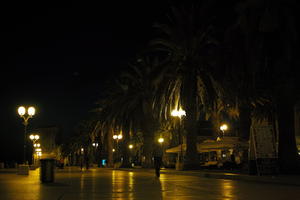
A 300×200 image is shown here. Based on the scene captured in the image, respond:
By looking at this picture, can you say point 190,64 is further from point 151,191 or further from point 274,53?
point 151,191

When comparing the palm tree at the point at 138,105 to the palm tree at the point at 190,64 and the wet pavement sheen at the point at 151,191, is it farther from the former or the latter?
the wet pavement sheen at the point at 151,191

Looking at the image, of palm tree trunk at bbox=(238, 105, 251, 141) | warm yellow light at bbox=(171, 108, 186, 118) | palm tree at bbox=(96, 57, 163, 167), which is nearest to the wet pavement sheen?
warm yellow light at bbox=(171, 108, 186, 118)

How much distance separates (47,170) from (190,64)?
13719 millimetres

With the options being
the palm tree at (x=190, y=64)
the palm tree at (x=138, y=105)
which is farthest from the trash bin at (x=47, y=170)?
the palm tree at (x=138, y=105)

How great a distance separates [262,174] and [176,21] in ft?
45.8

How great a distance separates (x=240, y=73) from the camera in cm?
2245

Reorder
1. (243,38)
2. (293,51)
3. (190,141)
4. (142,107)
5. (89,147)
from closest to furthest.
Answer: (293,51)
(243,38)
(190,141)
(142,107)
(89,147)

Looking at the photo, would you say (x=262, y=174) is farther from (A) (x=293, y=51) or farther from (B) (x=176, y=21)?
(B) (x=176, y=21)

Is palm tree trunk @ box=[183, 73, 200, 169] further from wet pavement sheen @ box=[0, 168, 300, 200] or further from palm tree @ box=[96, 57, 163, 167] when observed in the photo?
wet pavement sheen @ box=[0, 168, 300, 200]

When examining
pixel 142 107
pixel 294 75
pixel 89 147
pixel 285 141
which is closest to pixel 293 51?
pixel 294 75

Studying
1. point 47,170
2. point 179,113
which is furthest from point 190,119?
point 47,170

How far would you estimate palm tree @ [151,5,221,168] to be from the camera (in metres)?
30.7

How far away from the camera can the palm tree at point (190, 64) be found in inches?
1207

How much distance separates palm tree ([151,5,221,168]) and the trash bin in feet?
39.3
